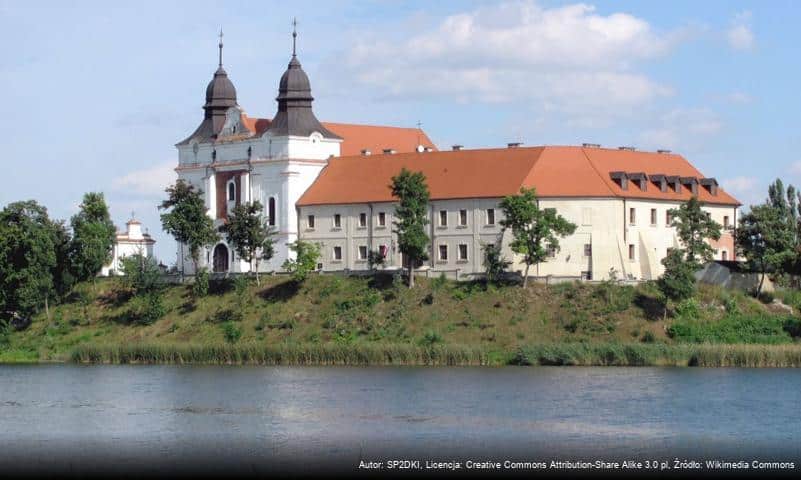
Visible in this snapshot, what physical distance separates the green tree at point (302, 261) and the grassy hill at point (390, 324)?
696 mm

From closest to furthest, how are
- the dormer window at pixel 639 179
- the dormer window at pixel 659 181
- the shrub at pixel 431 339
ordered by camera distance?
the shrub at pixel 431 339
the dormer window at pixel 639 179
the dormer window at pixel 659 181

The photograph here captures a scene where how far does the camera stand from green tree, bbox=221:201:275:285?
90.3 meters

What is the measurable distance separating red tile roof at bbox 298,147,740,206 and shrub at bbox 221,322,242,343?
1123 cm

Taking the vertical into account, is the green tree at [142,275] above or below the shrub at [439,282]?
above

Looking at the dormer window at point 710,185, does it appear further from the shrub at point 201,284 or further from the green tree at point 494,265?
the shrub at point 201,284

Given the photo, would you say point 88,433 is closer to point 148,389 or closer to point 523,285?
point 148,389

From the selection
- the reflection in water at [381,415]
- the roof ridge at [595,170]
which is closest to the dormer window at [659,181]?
the roof ridge at [595,170]

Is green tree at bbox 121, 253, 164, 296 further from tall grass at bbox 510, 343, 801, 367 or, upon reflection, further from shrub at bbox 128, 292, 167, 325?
tall grass at bbox 510, 343, 801, 367

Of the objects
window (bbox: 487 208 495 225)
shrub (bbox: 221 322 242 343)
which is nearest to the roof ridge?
window (bbox: 487 208 495 225)

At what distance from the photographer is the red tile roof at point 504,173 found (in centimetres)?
8700

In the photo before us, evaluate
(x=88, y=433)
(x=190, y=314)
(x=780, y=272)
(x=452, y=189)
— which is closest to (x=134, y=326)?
(x=190, y=314)

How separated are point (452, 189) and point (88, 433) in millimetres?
43373

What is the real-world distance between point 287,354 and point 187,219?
20.2 metres

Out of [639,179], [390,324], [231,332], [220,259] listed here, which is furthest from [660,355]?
[220,259]
